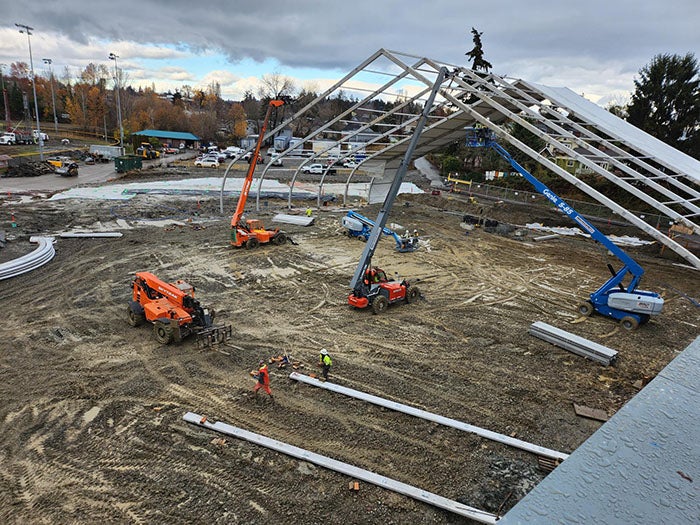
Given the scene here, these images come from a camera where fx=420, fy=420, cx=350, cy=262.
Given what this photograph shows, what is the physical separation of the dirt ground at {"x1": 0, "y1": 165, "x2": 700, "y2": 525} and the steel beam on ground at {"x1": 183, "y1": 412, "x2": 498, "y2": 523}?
126 millimetres

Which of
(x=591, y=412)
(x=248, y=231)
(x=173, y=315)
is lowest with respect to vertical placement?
(x=591, y=412)

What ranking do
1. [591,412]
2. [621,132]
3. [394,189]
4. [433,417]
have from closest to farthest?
[433,417], [591,412], [394,189], [621,132]

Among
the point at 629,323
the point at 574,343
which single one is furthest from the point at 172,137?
the point at 574,343

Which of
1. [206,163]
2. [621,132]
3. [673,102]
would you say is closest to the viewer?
[621,132]

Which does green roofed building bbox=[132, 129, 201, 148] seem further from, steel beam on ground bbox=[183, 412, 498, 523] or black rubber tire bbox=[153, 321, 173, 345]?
steel beam on ground bbox=[183, 412, 498, 523]

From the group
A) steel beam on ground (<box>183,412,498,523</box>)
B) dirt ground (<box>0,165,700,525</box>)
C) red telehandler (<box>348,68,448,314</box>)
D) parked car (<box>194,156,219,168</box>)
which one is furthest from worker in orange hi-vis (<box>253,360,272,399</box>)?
parked car (<box>194,156,219,168</box>)

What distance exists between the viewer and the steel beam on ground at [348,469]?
6.72 meters

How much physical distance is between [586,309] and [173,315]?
45.1 feet

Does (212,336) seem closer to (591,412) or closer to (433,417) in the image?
(433,417)

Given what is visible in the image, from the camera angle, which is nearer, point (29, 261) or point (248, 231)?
point (29, 261)

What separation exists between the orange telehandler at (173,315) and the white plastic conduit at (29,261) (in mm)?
7119

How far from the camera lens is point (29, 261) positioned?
54.5 feet

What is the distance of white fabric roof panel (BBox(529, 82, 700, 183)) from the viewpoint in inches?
580

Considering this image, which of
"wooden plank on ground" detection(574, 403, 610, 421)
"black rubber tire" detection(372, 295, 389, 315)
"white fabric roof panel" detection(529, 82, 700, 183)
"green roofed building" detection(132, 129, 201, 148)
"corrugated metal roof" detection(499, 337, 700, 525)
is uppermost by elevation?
"white fabric roof panel" detection(529, 82, 700, 183)
